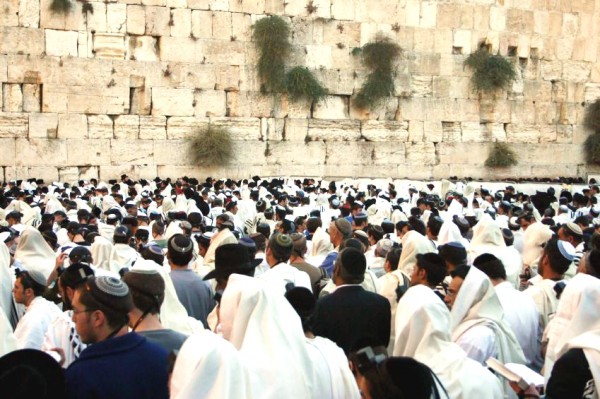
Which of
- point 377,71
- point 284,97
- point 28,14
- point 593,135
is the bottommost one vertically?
point 593,135

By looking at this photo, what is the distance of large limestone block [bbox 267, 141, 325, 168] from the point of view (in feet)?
71.7

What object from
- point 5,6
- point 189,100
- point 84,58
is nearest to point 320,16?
point 189,100

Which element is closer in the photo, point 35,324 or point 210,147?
point 35,324

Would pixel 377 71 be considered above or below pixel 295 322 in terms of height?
above

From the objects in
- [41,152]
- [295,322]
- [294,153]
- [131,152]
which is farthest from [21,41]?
[295,322]

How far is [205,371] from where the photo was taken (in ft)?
10.0

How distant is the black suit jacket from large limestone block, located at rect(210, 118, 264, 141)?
1629 cm

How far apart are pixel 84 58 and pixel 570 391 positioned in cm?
1787

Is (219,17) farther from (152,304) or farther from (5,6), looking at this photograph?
(152,304)

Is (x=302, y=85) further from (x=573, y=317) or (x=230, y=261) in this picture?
(x=573, y=317)

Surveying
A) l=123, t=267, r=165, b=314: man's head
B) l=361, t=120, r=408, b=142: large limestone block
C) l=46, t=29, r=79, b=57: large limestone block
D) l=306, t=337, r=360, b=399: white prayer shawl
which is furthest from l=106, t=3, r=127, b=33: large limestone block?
l=306, t=337, r=360, b=399: white prayer shawl

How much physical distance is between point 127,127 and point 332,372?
17.2 meters

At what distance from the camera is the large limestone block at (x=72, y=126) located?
19719mm

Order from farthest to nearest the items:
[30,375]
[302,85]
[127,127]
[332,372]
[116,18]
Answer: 1. [302,85]
2. [127,127]
3. [116,18]
4. [332,372]
5. [30,375]
